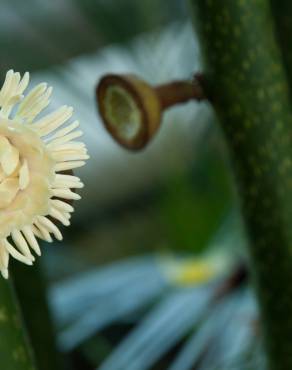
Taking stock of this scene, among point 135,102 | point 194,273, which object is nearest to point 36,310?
point 135,102

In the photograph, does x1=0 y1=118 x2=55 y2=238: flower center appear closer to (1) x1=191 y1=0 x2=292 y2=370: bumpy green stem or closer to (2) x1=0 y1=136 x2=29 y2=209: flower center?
(2) x1=0 y1=136 x2=29 y2=209: flower center

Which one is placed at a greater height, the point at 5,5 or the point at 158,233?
the point at 5,5

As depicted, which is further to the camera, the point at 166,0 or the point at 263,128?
the point at 166,0

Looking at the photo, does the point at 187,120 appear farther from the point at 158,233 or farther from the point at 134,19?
the point at 158,233

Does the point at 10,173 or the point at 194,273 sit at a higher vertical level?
the point at 10,173

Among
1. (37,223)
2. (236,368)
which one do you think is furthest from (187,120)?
(37,223)

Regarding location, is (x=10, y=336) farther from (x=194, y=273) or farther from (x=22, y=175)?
(x=194, y=273)

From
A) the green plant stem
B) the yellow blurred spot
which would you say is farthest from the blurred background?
the green plant stem
